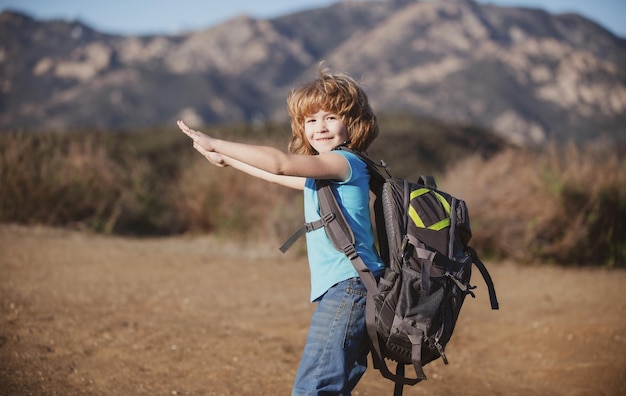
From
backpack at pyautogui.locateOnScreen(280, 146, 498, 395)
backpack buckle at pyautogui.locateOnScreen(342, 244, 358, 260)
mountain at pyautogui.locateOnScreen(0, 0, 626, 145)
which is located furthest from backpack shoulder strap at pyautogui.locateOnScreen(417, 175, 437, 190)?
mountain at pyautogui.locateOnScreen(0, 0, 626, 145)

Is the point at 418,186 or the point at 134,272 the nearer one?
the point at 418,186

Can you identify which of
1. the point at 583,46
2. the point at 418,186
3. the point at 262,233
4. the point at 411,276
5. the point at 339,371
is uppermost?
the point at 583,46

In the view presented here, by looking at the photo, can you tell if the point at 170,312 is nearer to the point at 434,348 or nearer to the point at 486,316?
the point at 486,316

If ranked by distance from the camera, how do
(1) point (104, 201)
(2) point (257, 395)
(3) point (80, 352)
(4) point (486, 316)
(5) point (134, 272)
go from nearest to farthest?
(2) point (257, 395)
(3) point (80, 352)
(4) point (486, 316)
(5) point (134, 272)
(1) point (104, 201)

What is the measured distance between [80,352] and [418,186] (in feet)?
9.42

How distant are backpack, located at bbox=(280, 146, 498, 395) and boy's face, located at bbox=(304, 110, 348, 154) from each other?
181 millimetres

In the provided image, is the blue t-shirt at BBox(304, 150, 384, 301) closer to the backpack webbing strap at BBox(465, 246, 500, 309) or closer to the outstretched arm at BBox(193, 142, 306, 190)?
the outstretched arm at BBox(193, 142, 306, 190)

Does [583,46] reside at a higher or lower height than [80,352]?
higher

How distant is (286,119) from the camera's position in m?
36.4

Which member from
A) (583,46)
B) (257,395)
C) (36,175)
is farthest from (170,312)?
(583,46)

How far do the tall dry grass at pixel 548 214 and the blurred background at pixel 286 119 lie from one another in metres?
0.02

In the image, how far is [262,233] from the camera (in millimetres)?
9727

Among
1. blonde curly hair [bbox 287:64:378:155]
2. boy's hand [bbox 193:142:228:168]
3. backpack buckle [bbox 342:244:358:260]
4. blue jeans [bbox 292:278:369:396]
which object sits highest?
blonde curly hair [bbox 287:64:378:155]

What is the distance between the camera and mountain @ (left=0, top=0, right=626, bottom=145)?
6944 centimetres
